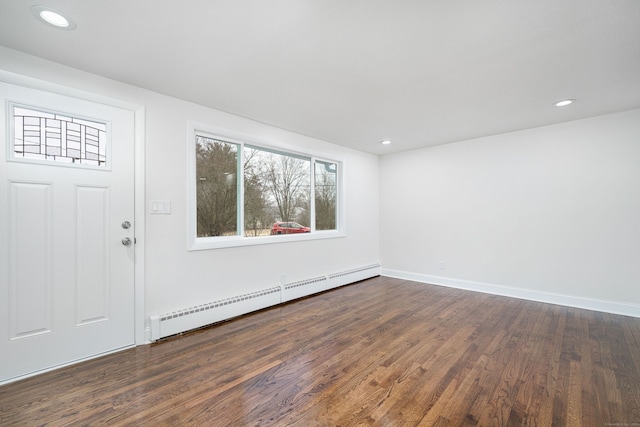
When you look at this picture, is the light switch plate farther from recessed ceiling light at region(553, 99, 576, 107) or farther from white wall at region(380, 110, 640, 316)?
recessed ceiling light at region(553, 99, 576, 107)

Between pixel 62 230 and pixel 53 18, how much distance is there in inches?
59.0

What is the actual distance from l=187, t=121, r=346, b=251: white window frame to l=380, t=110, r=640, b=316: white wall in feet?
4.03

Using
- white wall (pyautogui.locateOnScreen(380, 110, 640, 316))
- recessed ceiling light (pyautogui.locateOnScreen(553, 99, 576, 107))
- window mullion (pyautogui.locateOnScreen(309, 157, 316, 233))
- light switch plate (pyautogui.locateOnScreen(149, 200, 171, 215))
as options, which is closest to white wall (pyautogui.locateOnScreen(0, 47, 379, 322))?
light switch plate (pyautogui.locateOnScreen(149, 200, 171, 215))

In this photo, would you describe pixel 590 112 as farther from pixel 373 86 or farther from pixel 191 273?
pixel 191 273

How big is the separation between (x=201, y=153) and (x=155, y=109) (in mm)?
605

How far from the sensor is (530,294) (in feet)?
12.5

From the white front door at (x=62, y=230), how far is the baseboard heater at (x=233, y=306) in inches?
10.1

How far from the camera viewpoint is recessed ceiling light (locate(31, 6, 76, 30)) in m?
1.61

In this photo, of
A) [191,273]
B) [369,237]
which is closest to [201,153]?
[191,273]

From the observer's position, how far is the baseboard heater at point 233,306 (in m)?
2.62

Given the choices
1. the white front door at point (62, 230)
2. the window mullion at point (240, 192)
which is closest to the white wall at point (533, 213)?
the window mullion at point (240, 192)

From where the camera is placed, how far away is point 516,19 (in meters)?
1.69

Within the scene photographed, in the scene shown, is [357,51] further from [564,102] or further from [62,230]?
[62,230]

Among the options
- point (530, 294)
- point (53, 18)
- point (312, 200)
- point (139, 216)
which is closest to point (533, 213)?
point (530, 294)
